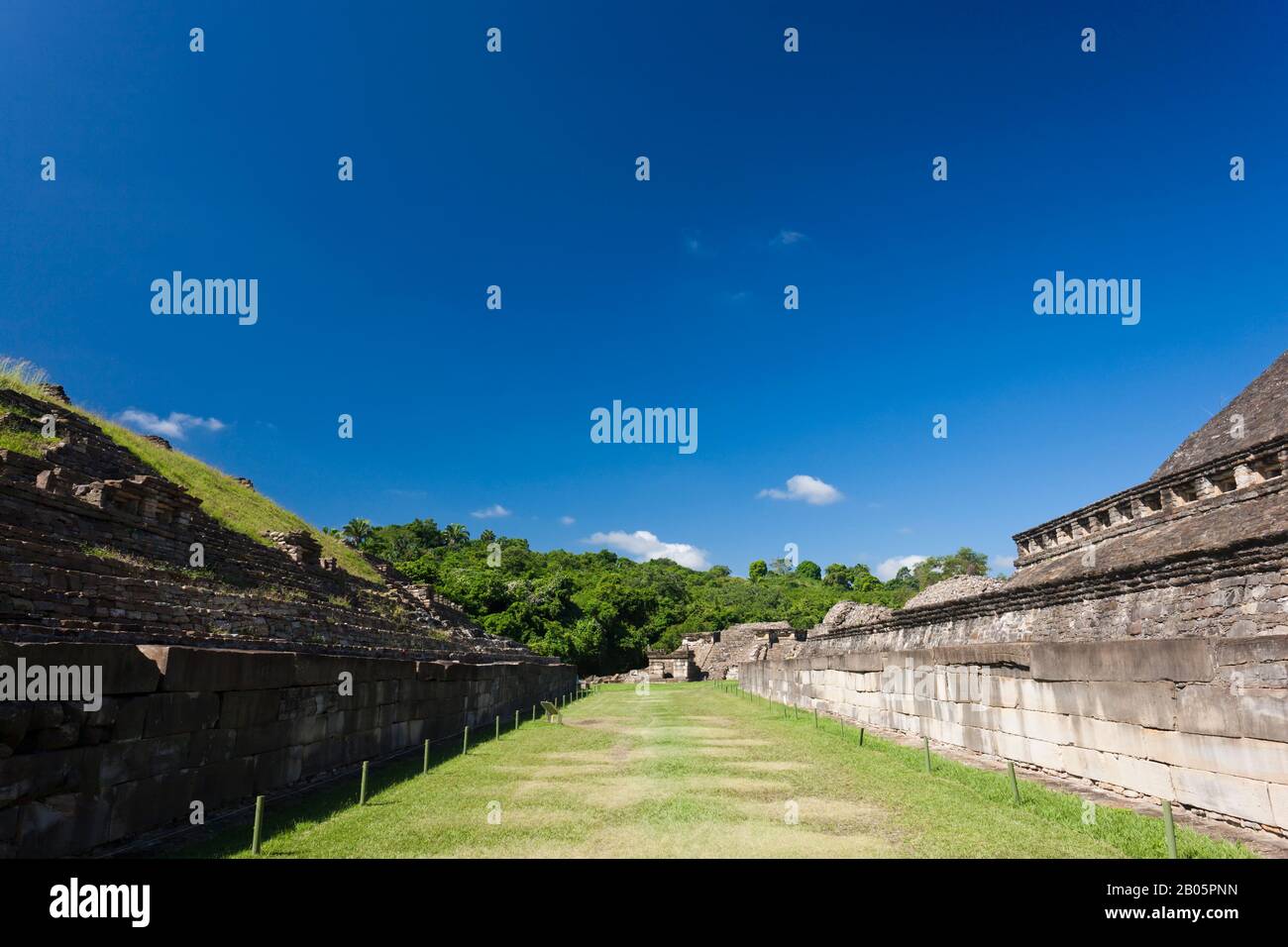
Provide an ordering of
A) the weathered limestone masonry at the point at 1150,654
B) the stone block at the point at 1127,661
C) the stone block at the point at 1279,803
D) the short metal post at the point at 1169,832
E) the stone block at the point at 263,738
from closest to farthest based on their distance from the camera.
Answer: the short metal post at the point at 1169,832 → the stone block at the point at 1279,803 → the weathered limestone masonry at the point at 1150,654 → the stone block at the point at 1127,661 → the stone block at the point at 263,738

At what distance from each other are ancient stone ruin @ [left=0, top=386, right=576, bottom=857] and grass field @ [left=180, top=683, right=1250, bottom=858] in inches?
30.6

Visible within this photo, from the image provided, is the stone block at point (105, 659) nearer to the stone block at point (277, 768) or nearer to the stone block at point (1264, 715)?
the stone block at point (277, 768)

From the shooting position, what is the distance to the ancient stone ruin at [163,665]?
5.10 meters

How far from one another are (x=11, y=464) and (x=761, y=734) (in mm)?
17811

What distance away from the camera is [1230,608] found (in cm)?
705

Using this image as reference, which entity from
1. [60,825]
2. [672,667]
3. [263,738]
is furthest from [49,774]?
[672,667]

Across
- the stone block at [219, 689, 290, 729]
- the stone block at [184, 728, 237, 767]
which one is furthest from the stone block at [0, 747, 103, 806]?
the stone block at [219, 689, 290, 729]

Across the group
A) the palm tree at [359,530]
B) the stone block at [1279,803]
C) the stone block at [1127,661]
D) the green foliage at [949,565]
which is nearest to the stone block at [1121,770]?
the stone block at [1127,661]

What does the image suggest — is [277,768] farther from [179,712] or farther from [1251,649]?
[1251,649]

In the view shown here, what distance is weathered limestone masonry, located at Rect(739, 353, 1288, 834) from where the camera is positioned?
5730 mm

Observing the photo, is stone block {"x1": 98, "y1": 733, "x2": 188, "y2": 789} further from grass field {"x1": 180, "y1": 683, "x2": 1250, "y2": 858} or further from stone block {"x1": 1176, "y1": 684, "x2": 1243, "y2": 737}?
stone block {"x1": 1176, "y1": 684, "x2": 1243, "y2": 737}

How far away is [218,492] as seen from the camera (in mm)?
31203

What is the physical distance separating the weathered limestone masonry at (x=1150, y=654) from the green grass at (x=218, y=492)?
23.8 metres
